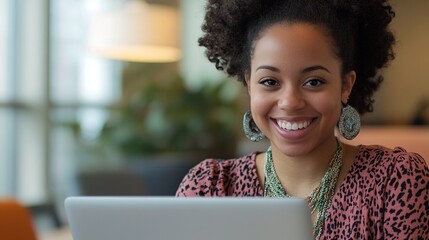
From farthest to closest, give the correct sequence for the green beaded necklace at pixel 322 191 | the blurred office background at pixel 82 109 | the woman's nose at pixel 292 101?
the blurred office background at pixel 82 109 → the green beaded necklace at pixel 322 191 → the woman's nose at pixel 292 101

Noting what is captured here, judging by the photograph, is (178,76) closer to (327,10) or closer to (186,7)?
(186,7)

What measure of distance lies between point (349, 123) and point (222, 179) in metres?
0.32

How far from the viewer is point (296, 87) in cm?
172

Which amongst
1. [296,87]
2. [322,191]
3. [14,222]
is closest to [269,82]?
[296,87]

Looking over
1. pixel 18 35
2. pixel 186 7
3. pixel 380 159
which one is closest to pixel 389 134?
pixel 380 159

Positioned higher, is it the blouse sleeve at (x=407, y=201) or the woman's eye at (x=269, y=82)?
the woman's eye at (x=269, y=82)

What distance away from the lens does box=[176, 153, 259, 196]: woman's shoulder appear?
195 cm

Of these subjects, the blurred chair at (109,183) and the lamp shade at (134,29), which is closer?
the blurred chair at (109,183)

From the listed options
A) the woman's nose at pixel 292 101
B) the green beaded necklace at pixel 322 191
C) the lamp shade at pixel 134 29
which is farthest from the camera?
the lamp shade at pixel 134 29

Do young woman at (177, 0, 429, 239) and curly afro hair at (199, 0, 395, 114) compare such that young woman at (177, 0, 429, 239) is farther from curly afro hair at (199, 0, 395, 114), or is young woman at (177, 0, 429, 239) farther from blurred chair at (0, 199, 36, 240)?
blurred chair at (0, 199, 36, 240)

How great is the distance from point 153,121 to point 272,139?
6253 mm

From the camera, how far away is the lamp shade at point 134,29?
5.85 metres

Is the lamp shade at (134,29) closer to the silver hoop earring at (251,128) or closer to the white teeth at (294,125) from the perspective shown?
the silver hoop earring at (251,128)

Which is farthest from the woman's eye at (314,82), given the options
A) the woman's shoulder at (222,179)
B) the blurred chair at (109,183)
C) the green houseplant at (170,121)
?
the green houseplant at (170,121)
